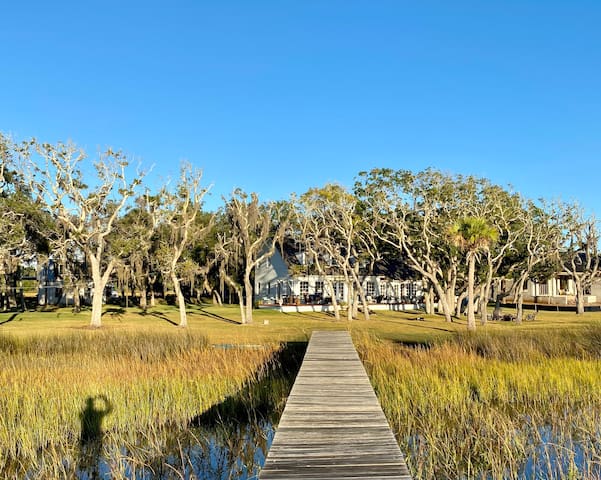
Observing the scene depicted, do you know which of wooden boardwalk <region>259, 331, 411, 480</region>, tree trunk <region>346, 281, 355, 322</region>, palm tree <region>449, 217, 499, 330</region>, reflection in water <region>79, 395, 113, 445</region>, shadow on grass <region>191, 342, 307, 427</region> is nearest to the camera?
wooden boardwalk <region>259, 331, 411, 480</region>

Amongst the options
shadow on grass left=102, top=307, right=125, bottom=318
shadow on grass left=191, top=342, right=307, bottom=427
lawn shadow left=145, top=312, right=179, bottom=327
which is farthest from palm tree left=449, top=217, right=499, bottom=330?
shadow on grass left=102, top=307, right=125, bottom=318

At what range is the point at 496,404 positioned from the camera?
9641mm

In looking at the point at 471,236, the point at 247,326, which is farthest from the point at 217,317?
the point at 471,236

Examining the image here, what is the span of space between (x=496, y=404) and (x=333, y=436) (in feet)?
17.8

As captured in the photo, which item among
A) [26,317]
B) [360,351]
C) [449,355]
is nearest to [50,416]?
[360,351]

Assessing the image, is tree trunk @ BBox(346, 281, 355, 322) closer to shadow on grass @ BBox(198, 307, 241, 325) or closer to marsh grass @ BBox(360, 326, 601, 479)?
shadow on grass @ BBox(198, 307, 241, 325)

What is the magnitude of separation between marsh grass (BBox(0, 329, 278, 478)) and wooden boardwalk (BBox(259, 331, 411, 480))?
2.17 metres

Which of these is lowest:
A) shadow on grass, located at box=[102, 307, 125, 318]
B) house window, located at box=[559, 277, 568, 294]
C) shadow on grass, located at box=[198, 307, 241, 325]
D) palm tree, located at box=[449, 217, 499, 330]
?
shadow on grass, located at box=[198, 307, 241, 325]

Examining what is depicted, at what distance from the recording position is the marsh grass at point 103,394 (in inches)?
289

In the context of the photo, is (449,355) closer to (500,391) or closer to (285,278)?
(500,391)

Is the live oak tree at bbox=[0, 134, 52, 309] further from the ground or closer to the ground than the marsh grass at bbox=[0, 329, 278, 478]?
further from the ground

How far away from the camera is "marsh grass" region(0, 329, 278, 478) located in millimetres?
7332

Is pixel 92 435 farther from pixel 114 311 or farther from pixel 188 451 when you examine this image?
pixel 114 311

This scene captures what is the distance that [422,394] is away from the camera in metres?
9.38
